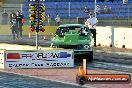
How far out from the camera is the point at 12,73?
1725 cm

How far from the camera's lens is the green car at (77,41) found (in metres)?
20.9

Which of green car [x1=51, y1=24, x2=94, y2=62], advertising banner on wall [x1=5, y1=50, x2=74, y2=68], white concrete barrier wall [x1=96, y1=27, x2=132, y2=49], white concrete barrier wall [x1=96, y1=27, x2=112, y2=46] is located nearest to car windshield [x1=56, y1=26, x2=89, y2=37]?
green car [x1=51, y1=24, x2=94, y2=62]

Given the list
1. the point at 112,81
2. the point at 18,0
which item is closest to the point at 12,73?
the point at 112,81

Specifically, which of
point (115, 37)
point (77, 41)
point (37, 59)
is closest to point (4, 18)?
point (115, 37)

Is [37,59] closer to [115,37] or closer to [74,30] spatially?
[74,30]

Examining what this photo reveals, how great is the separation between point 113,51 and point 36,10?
7664 millimetres

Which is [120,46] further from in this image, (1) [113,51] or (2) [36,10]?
(2) [36,10]

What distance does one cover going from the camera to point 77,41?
21.0 meters

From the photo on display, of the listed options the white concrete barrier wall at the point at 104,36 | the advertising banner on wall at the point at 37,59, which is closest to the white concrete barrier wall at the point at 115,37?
A: the white concrete barrier wall at the point at 104,36

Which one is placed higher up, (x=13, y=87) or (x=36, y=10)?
(x=36, y=10)

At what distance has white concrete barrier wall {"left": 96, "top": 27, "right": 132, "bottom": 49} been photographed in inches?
1093

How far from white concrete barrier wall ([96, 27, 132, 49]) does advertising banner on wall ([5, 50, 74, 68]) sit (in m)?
9.45

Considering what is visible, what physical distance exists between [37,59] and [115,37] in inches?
431

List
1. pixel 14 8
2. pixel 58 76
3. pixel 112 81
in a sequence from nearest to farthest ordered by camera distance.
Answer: pixel 112 81 → pixel 58 76 → pixel 14 8
